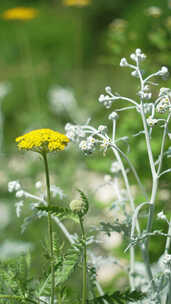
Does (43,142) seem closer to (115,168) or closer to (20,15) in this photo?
(115,168)

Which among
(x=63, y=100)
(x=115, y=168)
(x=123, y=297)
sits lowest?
(x=123, y=297)

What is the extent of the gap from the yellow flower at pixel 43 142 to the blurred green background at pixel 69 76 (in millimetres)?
489

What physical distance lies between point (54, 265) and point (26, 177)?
1.20m

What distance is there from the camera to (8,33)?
4.39 m

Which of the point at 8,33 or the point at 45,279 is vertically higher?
the point at 8,33

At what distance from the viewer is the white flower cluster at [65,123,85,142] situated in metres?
0.50

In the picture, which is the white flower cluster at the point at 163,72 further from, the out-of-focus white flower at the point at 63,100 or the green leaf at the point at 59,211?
the out-of-focus white flower at the point at 63,100

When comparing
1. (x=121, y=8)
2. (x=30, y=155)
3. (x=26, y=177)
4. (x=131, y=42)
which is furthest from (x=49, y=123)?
(x=121, y=8)

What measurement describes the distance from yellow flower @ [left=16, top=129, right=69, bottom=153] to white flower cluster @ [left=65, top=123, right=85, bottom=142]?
6 cm

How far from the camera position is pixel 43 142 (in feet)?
1.42

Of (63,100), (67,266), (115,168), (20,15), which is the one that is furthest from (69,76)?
(67,266)

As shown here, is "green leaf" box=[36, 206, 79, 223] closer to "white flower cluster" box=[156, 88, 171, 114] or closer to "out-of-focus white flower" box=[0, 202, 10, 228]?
"white flower cluster" box=[156, 88, 171, 114]

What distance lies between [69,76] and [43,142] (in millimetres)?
3263

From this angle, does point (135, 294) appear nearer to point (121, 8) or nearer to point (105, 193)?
point (105, 193)
